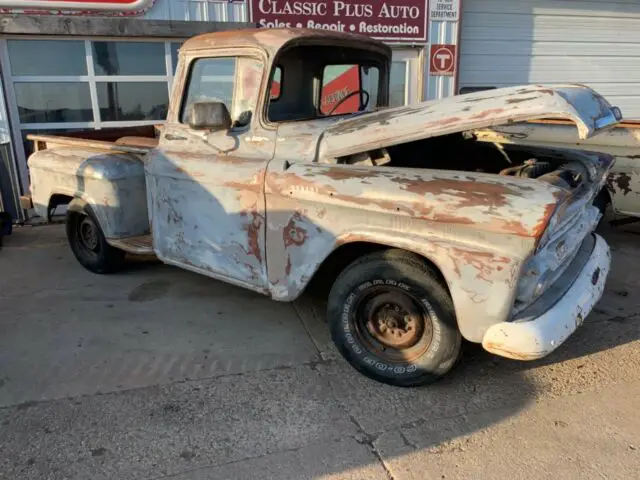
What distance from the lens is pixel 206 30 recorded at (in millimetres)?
7844

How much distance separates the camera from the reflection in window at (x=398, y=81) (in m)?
9.09

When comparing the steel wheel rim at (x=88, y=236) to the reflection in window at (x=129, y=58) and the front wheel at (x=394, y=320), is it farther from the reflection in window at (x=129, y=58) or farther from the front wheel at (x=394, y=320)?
the reflection in window at (x=129, y=58)

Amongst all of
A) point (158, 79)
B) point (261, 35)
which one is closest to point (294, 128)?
point (261, 35)

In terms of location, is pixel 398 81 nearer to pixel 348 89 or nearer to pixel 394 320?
pixel 348 89

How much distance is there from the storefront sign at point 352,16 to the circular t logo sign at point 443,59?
302mm

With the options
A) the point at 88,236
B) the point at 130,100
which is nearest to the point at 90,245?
the point at 88,236

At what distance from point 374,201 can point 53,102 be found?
684cm

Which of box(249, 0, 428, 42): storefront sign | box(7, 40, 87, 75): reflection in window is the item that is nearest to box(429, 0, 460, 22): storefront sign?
box(249, 0, 428, 42): storefront sign

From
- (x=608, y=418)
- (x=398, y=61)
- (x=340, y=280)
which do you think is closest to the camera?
(x=608, y=418)

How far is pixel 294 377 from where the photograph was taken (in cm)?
346

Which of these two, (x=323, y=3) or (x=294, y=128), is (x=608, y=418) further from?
(x=323, y=3)

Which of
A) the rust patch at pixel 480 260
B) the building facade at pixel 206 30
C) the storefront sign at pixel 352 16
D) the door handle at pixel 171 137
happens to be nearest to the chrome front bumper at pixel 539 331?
the rust patch at pixel 480 260

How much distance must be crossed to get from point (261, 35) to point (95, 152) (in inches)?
91.7

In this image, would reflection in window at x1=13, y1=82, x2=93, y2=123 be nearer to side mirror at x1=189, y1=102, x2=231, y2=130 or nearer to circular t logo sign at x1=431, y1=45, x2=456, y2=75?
side mirror at x1=189, y1=102, x2=231, y2=130
